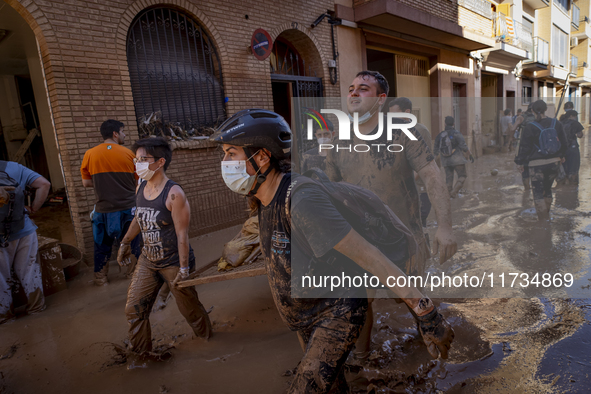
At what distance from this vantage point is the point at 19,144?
10945mm

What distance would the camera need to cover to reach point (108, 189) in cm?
469

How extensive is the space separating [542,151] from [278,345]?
16.5 ft

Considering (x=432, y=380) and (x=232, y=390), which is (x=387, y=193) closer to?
(x=432, y=380)

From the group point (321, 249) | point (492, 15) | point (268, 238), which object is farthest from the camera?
point (492, 15)

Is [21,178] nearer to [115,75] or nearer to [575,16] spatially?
[115,75]

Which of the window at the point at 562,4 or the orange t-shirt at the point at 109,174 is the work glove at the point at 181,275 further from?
the window at the point at 562,4

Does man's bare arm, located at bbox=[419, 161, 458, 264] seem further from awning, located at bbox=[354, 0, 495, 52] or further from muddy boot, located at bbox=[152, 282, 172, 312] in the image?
awning, located at bbox=[354, 0, 495, 52]

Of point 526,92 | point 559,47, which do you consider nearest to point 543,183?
point 526,92

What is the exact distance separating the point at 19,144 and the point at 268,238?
41.1 ft

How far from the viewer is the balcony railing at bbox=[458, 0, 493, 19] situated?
1315 cm

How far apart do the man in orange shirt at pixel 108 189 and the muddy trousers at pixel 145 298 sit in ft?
6.51

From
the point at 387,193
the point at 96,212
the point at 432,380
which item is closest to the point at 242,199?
the point at 96,212

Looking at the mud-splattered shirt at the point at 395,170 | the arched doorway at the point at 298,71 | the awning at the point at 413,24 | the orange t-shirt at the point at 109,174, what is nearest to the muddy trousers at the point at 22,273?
the orange t-shirt at the point at 109,174

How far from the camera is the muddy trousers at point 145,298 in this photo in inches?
113
